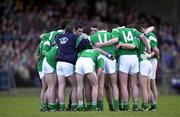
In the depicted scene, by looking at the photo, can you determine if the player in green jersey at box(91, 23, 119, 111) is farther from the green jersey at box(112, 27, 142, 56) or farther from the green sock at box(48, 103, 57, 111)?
the green sock at box(48, 103, 57, 111)

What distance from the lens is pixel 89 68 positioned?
2820cm

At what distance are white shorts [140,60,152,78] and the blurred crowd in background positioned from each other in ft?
39.8

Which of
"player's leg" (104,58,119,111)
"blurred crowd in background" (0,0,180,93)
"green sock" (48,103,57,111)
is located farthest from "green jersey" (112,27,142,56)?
"blurred crowd in background" (0,0,180,93)

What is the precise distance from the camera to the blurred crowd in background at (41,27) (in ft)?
143

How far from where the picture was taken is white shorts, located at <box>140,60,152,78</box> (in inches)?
1139

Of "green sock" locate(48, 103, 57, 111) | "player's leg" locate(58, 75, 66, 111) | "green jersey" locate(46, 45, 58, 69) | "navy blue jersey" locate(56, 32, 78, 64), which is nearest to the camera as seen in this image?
"navy blue jersey" locate(56, 32, 78, 64)

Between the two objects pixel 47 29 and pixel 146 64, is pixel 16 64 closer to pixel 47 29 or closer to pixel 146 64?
pixel 47 29

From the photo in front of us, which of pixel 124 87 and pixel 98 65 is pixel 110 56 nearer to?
pixel 98 65

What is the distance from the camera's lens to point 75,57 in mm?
28578

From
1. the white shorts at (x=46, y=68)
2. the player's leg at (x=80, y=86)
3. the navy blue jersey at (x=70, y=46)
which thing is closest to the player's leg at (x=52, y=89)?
the white shorts at (x=46, y=68)

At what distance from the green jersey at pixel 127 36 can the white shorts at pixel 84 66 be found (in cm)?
116

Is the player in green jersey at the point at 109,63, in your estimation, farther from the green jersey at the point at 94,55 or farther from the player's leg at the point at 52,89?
the player's leg at the point at 52,89

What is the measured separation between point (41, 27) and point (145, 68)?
57.2ft

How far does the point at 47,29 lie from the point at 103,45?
53.7ft
